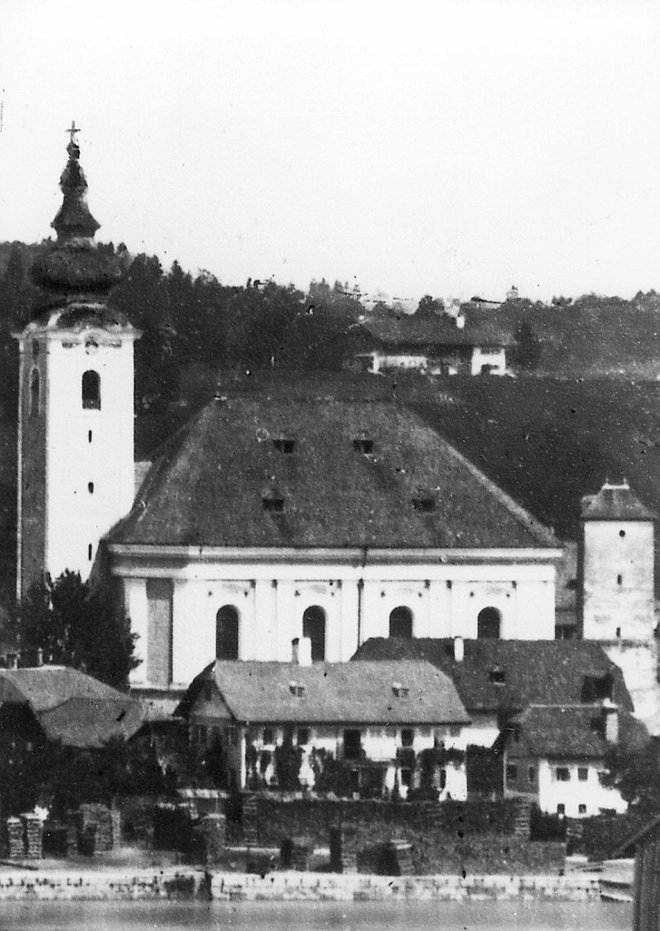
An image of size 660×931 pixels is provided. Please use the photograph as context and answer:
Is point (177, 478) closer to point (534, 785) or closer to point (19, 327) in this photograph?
point (19, 327)

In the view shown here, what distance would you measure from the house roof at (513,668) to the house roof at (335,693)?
1248 millimetres

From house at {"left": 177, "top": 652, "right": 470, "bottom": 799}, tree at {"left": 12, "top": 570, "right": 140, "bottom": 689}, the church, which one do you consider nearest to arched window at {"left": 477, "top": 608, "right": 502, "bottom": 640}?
the church

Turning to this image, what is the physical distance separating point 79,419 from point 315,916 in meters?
16.6

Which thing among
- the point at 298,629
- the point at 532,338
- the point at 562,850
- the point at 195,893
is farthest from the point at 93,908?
the point at 532,338

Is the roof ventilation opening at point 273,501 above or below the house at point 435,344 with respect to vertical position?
below

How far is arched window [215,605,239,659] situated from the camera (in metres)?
85.1

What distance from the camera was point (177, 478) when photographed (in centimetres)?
8612

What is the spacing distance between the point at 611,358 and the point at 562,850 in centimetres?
3462

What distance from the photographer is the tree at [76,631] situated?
271ft

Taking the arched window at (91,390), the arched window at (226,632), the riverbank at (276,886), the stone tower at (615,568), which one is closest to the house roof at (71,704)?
the riverbank at (276,886)

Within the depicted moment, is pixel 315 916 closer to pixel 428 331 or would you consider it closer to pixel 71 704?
pixel 71 704

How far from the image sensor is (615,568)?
8769 cm

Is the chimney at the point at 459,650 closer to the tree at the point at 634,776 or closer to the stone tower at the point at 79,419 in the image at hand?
the tree at the point at 634,776

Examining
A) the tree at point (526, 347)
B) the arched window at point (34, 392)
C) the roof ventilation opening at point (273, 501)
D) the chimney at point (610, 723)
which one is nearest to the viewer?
the chimney at point (610, 723)
